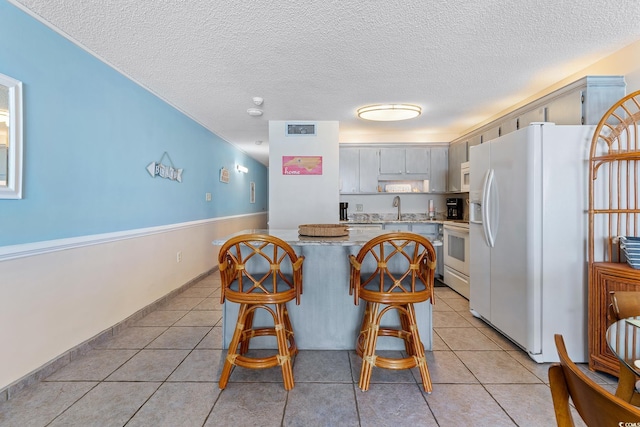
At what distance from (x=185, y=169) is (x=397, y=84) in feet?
9.09

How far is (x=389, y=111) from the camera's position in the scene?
3.77m

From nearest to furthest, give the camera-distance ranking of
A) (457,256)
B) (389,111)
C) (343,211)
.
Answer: (389,111) < (457,256) < (343,211)

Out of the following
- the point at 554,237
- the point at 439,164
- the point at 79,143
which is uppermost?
the point at 439,164


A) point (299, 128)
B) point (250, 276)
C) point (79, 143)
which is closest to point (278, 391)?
point (250, 276)

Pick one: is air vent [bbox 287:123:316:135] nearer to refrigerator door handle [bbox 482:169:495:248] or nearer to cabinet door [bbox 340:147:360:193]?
cabinet door [bbox 340:147:360:193]

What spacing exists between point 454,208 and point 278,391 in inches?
154

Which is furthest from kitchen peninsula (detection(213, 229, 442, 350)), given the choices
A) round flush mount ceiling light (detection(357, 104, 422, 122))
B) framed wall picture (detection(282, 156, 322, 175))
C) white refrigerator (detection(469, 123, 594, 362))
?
framed wall picture (detection(282, 156, 322, 175))

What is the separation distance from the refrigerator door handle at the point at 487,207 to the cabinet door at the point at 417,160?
2.45 meters

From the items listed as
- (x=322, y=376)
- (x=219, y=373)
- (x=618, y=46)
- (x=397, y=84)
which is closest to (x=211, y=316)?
(x=219, y=373)

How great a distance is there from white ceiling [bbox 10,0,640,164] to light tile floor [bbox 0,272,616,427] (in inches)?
90.6

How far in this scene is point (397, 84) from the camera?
122 inches

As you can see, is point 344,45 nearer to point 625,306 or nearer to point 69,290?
point 625,306

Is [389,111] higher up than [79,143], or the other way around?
[389,111]

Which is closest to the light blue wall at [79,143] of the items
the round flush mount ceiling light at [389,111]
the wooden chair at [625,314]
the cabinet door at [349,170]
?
the round flush mount ceiling light at [389,111]
